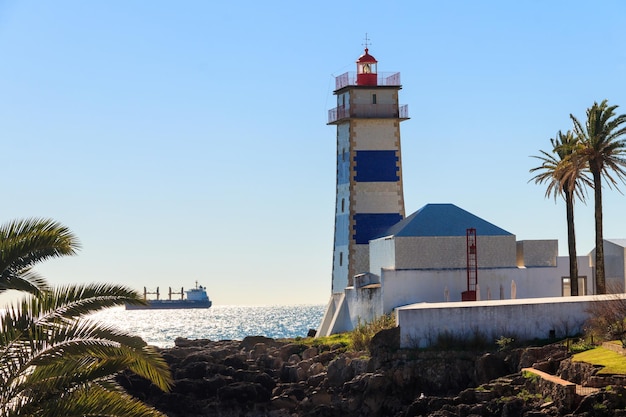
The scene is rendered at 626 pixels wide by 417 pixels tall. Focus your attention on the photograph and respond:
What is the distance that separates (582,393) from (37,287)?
44.9 feet

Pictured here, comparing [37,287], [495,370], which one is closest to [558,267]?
Answer: [495,370]

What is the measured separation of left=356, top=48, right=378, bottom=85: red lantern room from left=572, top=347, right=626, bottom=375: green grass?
80.9ft

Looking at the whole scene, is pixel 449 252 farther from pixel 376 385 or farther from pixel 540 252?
pixel 376 385

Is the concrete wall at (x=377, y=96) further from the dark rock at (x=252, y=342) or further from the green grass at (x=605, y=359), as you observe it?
the green grass at (x=605, y=359)

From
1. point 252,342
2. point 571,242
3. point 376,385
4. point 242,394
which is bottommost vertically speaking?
point 242,394

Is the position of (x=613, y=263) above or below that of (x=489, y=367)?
above

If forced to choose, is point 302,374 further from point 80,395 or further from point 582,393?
point 80,395

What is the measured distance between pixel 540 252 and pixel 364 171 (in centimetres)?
919

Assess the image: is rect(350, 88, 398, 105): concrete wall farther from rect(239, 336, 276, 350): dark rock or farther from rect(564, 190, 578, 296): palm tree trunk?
rect(564, 190, 578, 296): palm tree trunk

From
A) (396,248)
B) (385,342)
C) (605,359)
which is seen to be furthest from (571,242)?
(605,359)

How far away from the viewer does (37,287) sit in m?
20.2

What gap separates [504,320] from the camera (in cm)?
3831

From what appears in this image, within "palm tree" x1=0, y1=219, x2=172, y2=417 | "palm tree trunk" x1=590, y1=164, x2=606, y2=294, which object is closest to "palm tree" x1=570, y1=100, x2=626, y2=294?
"palm tree trunk" x1=590, y1=164, x2=606, y2=294

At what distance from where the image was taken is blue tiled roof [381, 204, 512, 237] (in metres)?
49.0
